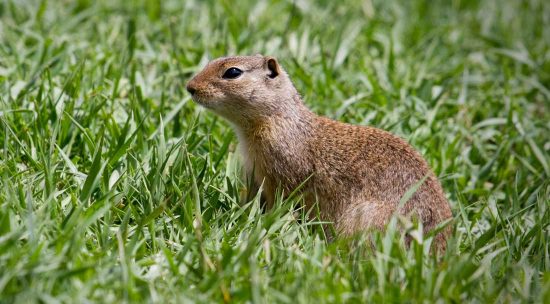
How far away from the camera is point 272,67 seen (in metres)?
4.51

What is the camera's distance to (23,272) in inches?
114

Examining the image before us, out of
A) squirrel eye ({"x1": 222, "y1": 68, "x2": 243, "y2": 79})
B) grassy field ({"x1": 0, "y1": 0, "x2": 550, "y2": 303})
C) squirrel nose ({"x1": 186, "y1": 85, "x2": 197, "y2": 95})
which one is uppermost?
squirrel eye ({"x1": 222, "y1": 68, "x2": 243, "y2": 79})

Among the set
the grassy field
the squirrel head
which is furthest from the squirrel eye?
the grassy field

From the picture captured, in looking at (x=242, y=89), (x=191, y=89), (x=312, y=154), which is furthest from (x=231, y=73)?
(x=312, y=154)

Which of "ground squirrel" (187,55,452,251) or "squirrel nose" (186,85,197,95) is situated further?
"squirrel nose" (186,85,197,95)

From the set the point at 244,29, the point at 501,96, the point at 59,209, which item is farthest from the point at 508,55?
the point at 59,209

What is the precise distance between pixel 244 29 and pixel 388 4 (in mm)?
1818

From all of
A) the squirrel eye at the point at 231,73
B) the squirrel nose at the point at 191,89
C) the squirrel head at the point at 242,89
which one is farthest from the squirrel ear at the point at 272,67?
the squirrel nose at the point at 191,89

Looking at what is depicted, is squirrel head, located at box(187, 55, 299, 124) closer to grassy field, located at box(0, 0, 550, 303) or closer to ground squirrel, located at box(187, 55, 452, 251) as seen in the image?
ground squirrel, located at box(187, 55, 452, 251)

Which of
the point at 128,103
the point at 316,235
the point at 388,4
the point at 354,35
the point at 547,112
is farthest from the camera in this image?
the point at 388,4

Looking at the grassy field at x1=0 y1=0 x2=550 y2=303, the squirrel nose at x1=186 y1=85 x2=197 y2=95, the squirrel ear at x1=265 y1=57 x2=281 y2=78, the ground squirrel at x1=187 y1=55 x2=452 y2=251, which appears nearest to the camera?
the grassy field at x1=0 y1=0 x2=550 y2=303

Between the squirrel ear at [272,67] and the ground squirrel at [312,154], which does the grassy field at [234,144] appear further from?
the squirrel ear at [272,67]

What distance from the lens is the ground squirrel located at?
4.16 metres

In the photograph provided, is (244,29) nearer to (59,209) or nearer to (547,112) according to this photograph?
(547,112)
